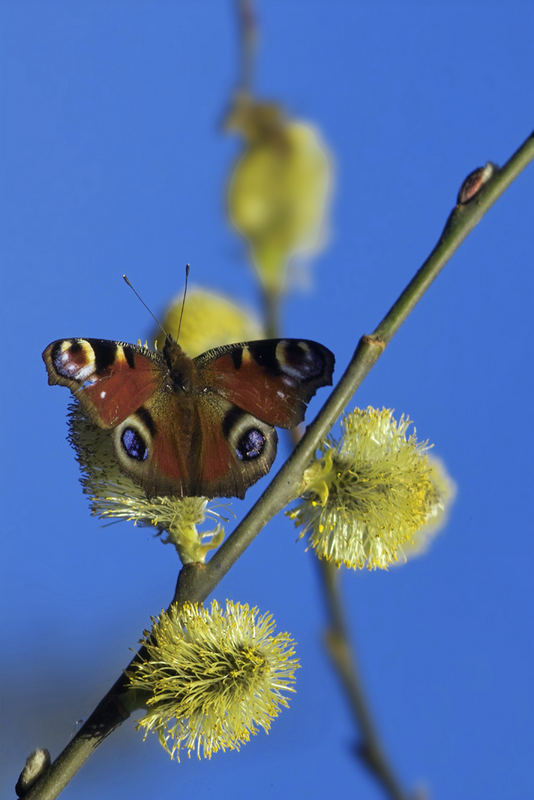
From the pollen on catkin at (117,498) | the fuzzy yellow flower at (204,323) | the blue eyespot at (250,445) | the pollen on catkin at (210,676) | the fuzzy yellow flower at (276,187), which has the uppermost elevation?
the fuzzy yellow flower at (276,187)

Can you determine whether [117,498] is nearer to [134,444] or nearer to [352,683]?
[134,444]

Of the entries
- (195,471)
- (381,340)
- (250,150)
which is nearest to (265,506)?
(195,471)

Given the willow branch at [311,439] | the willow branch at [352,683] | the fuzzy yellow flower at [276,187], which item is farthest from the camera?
the fuzzy yellow flower at [276,187]

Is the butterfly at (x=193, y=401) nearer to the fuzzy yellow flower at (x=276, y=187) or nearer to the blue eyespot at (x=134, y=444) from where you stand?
the blue eyespot at (x=134, y=444)

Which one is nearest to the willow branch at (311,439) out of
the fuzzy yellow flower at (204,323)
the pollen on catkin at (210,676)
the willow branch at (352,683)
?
the pollen on catkin at (210,676)

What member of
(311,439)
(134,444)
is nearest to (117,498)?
(134,444)

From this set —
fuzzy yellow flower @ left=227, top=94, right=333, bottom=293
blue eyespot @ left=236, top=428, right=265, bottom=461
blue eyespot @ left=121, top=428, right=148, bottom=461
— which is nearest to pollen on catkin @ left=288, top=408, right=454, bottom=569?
blue eyespot @ left=236, top=428, right=265, bottom=461
